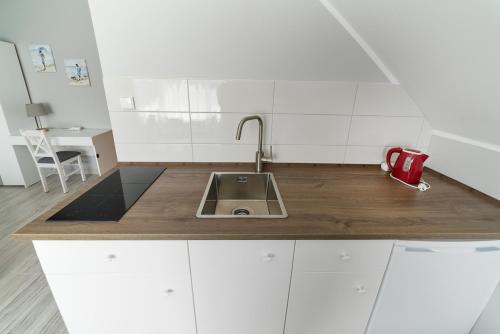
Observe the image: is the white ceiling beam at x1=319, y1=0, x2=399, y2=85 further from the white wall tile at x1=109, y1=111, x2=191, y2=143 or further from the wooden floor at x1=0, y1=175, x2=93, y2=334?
the wooden floor at x1=0, y1=175, x2=93, y2=334

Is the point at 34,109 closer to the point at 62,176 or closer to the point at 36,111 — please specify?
the point at 36,111

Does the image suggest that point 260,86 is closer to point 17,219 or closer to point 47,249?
point 47,249

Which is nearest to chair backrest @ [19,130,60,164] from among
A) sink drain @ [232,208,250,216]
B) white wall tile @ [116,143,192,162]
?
white wall tile @ [116,143,192,162]

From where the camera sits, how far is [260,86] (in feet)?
3.86

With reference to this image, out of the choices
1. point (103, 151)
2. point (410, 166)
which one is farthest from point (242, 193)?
point (103, 151)

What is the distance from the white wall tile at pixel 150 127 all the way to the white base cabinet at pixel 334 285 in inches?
36.7

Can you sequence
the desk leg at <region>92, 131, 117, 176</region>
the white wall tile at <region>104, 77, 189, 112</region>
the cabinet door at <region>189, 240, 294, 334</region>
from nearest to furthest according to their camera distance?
the cabinet door at <region>189, 240, 294, 334</region> → the white wall tile at <region>104, 77, 189, 112</region> → the desk leg at <region>92, 131, 117, 176</region>

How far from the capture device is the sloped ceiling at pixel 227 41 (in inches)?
39.4

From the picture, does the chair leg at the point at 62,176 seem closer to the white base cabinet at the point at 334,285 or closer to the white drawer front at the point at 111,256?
the white drawer front at the point at 111,256

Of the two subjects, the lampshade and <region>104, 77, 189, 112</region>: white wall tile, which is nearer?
<region>104, 77, 189, 112</region>: white wall tile

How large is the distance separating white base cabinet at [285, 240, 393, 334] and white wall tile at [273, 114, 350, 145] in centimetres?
69

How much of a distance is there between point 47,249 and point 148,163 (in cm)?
66

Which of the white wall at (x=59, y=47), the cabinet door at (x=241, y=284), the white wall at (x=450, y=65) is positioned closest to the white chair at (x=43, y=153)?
the white wall at (x=59, y=47)

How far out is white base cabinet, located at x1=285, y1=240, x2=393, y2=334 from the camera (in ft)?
2.60
